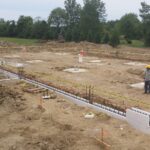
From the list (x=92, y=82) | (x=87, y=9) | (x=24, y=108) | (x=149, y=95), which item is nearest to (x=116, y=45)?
(x=87, y=9)

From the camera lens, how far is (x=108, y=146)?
7.63 m

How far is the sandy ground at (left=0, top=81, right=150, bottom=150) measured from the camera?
786cm

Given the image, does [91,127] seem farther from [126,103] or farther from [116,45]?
[116,45]

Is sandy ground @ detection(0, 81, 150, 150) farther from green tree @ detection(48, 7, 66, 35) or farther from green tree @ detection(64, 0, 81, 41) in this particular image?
green tree @ detection(48, 7, 66, 35)

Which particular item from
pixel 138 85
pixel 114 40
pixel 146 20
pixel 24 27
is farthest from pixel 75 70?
pixel 24 27

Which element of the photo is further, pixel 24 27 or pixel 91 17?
pixel 24 27

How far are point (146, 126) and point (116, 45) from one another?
91.2 feet

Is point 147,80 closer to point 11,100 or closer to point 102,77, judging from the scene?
point 102,77

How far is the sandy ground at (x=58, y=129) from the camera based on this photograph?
25.8ft

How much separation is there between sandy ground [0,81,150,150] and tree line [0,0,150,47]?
2557cm

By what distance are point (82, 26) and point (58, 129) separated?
39.9 metres

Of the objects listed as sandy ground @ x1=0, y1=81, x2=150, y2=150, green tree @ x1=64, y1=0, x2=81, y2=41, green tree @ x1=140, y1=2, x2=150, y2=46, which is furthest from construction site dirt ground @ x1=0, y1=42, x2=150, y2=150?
green tree @ x1=64, y1=0, x2=81, y2=41

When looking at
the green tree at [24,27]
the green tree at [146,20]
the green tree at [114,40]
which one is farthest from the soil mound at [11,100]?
the green tree at [24,27]

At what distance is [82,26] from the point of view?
47.9 metres
